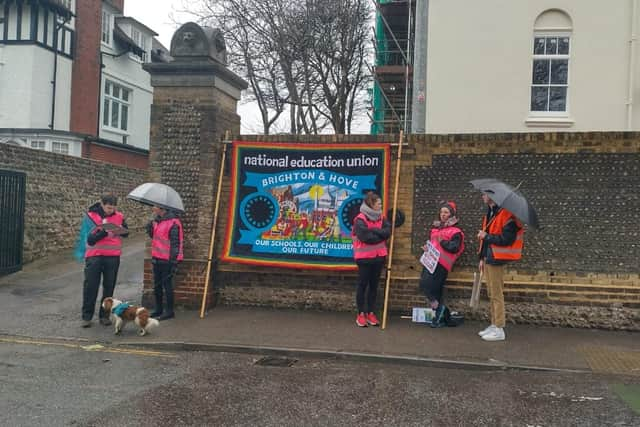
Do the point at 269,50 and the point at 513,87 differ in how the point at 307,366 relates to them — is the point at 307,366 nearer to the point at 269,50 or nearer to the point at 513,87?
the point at 513,87

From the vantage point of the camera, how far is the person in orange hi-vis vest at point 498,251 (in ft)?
22.1

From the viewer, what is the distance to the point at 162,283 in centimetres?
786

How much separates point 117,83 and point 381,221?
22540mm

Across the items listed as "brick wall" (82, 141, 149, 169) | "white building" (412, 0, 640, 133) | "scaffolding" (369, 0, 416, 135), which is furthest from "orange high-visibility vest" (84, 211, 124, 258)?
"scaffolding" (369, 0, 416, 135)

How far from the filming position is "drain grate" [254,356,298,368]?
6086mm

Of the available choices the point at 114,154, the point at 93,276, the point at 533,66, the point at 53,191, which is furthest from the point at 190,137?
the point at 114,154

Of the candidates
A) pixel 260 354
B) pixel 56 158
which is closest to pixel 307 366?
pixel 260 354

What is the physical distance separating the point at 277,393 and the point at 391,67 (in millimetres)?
18257

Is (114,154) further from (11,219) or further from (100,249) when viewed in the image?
(100,249)

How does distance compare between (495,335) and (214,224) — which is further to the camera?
(214,224)

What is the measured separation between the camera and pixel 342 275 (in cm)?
819

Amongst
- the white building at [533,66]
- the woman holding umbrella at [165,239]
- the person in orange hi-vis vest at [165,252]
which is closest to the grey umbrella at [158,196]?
the woman holding umbrella at [165,239]

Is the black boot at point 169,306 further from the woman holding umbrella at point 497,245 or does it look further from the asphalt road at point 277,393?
the woman holding umbrella at point 497,245

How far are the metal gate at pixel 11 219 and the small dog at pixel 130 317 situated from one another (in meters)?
4.83
